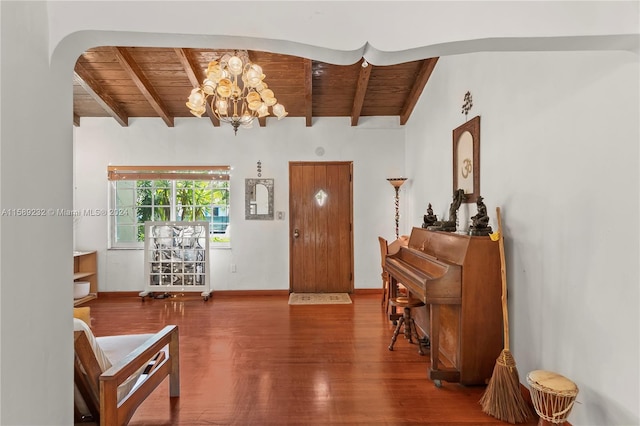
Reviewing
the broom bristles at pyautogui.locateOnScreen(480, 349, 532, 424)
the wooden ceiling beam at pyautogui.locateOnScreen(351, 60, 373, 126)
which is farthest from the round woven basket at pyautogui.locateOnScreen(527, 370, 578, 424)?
the wooden ceiling beam at pyautogui.locateOnScreen(351, 60, 373, 126)

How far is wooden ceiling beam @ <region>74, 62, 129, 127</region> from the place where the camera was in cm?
438

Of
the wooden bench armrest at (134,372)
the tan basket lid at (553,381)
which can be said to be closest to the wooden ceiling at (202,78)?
the wooden bench armrest at (134,372)

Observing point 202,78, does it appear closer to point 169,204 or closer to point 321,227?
point 169,204

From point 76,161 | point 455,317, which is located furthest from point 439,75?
point 76,161

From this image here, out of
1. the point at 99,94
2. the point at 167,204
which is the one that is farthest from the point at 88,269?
the point at 99,94

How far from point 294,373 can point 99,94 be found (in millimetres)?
4377

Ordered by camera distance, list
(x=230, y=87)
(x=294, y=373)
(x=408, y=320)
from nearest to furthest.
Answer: (x=294, y=373), (x=230, y=87), (x=408, y=320)

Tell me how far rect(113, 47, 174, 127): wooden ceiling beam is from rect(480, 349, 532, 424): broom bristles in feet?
15.2

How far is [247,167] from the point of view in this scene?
5.76 metres

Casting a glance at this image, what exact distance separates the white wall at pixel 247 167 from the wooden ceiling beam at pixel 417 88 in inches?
11.8

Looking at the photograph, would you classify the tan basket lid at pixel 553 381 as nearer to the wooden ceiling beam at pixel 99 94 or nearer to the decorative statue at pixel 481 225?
the decorative statue at pixel 481 225

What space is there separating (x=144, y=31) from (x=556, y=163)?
92.3 inches

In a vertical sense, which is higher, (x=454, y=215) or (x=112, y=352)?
(x=454, y=215)

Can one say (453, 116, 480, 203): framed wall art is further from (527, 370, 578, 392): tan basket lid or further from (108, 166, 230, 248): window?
(108, 166, 230, 248): window
